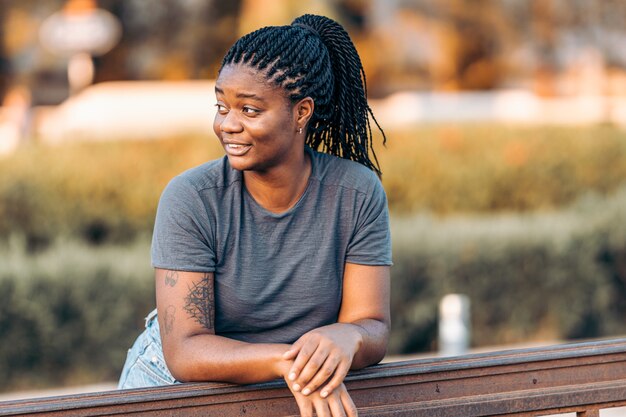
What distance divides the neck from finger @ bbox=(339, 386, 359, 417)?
1.61ft

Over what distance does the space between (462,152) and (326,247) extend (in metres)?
6.63

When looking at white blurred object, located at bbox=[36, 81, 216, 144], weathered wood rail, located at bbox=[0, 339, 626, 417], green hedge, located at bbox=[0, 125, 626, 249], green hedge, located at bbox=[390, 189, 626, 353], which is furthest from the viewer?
white blurred object, located at bbox=[36, 81, 216, 144]

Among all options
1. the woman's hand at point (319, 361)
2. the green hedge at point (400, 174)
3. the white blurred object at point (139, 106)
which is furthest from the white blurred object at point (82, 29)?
the woman's hand at point (319, 361)

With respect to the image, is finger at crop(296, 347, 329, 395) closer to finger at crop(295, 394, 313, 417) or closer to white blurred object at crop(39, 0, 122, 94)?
finger at crop(295, 394, 313, 417)

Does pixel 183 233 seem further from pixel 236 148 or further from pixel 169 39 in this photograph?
pixel 169 39

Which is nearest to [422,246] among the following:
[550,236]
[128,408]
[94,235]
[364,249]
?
[550,236]

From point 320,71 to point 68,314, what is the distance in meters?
3.97

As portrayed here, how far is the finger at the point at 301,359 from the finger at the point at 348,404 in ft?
0.26

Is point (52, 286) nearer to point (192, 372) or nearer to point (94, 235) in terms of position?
point (94, 235)

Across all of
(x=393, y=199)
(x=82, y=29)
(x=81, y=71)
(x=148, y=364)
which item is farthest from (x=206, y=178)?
(x=81, y=71)

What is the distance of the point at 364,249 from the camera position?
2219 millimetres

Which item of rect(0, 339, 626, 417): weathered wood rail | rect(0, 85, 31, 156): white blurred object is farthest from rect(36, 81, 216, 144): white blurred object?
rect(0, 339, 626, 417): weathered wood rail

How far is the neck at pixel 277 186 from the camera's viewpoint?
2184mm

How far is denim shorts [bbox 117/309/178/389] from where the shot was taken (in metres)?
2.30
